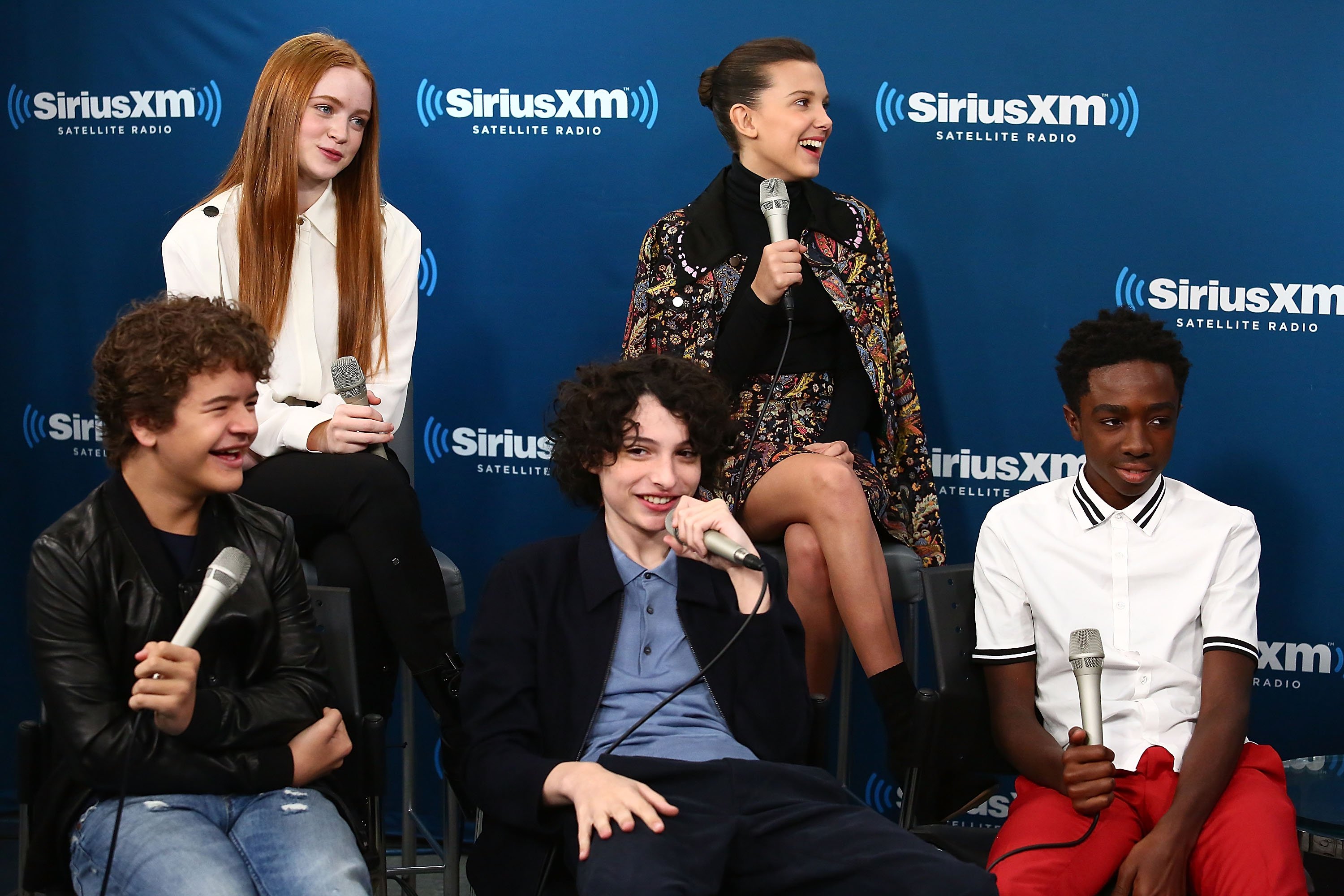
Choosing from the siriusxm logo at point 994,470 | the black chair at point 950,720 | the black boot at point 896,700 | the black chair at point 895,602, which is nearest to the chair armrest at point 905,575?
the black chair at point 895,602

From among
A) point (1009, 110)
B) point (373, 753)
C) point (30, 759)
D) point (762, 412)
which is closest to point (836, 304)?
point (762, 412)

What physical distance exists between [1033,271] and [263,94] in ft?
6.39

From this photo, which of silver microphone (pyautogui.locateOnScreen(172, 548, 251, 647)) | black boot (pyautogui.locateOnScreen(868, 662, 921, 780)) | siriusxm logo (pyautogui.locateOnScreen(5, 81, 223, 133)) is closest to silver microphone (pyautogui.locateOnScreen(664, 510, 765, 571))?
silver microphone (pyautogui.locateOnScreen(172, 548, 251, 647))

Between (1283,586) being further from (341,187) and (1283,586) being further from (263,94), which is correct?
(263,94)

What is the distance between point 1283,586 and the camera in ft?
11.8

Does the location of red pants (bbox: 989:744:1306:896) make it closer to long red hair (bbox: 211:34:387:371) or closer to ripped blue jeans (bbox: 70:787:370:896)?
ripped blue jeans (bbox: 70:787:370:896)

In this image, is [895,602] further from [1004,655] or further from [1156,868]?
[1156,868]

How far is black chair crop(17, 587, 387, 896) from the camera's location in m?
2.18

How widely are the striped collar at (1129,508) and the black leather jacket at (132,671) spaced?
141cm

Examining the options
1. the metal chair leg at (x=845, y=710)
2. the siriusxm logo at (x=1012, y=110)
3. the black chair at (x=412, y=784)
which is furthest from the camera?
the siriusxm logo at (x=1012, y=110)

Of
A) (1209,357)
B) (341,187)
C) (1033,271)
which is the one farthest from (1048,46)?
(341,187)

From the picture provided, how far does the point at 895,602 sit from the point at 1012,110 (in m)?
1.30

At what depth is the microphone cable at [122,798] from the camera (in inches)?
76.0

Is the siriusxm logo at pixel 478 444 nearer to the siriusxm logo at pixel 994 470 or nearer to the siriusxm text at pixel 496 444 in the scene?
the siriusxm text at pixel 496 444
